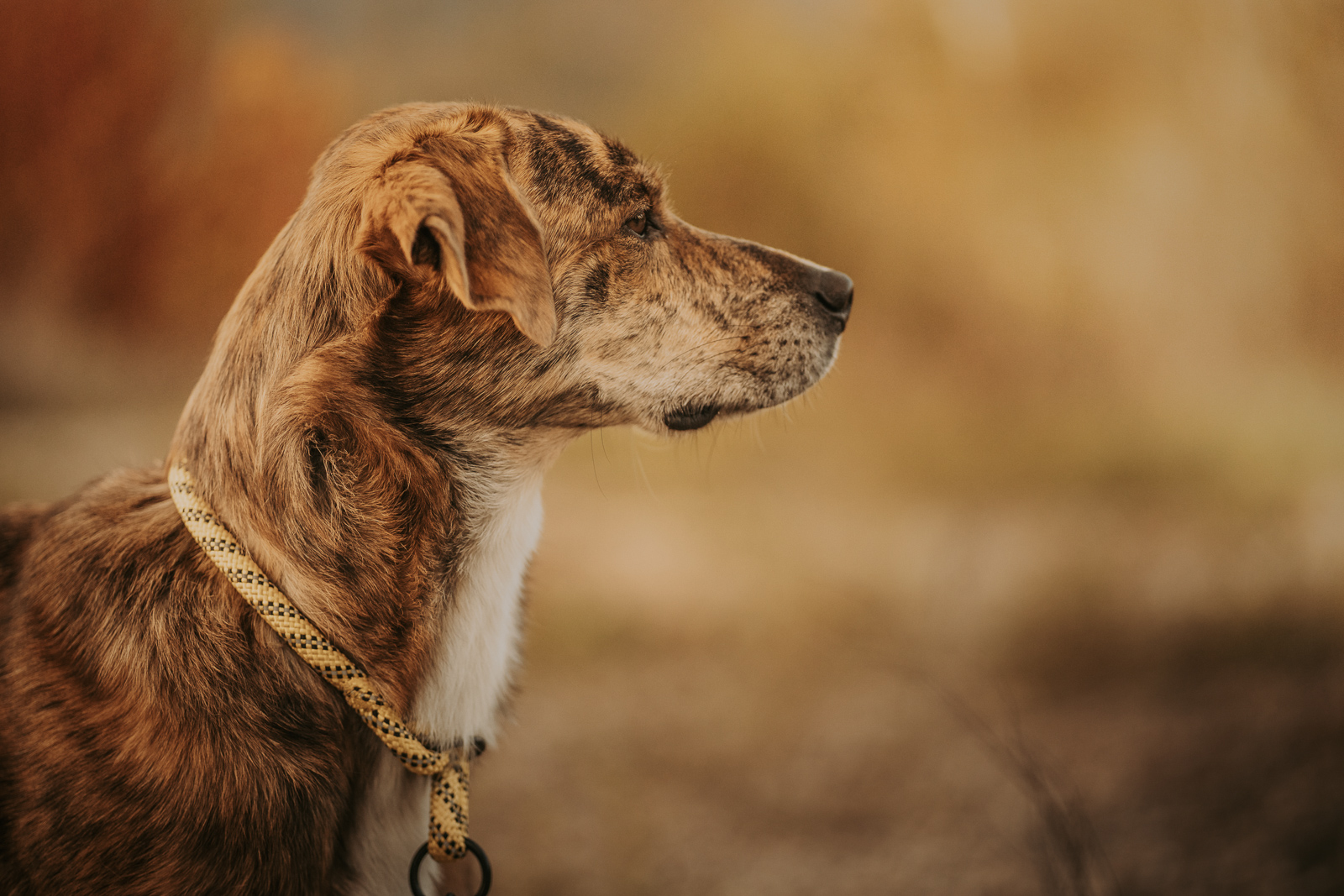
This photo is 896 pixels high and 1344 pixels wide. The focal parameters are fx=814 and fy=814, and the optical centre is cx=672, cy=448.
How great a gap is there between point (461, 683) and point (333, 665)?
29cm

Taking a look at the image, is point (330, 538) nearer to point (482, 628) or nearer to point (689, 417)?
point (482, 628)

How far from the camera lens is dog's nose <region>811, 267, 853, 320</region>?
83.5 inches

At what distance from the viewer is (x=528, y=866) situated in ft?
10.4

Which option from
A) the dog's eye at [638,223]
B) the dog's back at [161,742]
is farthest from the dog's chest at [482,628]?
the dog's eye at [638,223]

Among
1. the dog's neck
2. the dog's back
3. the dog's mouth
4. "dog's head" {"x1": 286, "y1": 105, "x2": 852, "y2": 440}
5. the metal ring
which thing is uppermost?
"dog's head" {"x1": 286, "y1": 105, "x2": 852, "y2": 440}

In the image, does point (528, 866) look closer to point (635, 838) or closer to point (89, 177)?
point (635, 838)

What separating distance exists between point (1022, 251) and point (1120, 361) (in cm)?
68

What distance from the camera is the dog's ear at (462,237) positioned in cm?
145

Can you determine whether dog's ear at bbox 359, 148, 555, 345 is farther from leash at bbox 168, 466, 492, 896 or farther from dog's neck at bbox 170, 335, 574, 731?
leash at bbox 168, 466, 492, 896

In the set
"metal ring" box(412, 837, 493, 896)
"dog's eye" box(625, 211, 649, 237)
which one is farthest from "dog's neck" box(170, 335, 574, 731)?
"dog's eye" box(625, 211, 649, 237)

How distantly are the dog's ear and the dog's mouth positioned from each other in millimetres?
511

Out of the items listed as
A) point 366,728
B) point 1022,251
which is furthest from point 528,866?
point 1022,251

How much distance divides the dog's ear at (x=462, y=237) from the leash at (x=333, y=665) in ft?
2.03

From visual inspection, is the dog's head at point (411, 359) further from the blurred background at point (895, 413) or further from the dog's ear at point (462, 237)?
the blurred background at point (895, 413)
